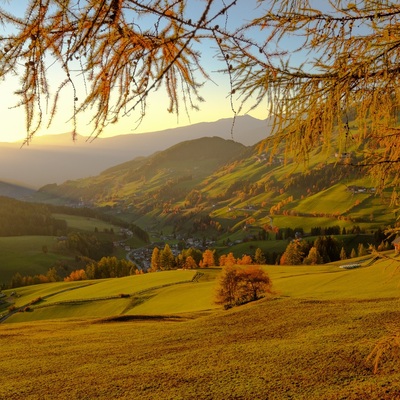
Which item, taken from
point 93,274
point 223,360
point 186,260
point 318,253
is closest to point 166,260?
point 186,260

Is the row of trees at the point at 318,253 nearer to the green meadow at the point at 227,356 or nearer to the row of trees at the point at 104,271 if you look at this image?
the row of trees at the point at 104,271

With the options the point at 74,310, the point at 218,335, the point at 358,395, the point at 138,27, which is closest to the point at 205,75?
the point at 138,27

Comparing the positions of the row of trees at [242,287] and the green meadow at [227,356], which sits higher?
the green meadow at [227,356]

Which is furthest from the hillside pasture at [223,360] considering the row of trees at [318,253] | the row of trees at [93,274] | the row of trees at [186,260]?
the row of trees at [93,274]

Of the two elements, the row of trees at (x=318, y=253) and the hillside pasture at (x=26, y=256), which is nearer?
the row of trees at (x=318, y=253)

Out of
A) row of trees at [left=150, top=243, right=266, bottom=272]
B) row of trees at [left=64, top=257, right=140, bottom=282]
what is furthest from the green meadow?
row of trees at [left=64, top=257, right=140, bottom=282]

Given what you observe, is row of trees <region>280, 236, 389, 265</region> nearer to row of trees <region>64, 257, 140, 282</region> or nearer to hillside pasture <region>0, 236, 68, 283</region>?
row of trees <region>64, 257, 140, 282</region>

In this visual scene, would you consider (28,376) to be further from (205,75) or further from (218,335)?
(205,75)

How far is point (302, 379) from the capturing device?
1202cm

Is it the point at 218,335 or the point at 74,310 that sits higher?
the point at 218,335

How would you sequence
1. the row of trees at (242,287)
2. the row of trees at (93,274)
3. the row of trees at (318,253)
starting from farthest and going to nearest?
the row of trees at (93,274) < the row of trees at (318,253) < the row of trees at (242,287)

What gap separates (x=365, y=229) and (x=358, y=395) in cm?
15280

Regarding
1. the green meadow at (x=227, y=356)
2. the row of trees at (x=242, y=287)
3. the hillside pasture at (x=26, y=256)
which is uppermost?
the green meadow at (x=227, y=356)

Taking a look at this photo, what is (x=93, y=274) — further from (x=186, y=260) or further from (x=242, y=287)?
(x=242, y=287)
